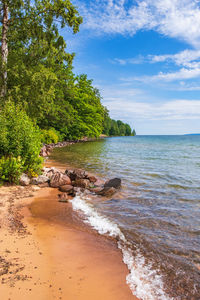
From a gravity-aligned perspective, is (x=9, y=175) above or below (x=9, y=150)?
below

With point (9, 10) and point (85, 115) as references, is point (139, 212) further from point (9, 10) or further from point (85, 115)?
point (85, 115)

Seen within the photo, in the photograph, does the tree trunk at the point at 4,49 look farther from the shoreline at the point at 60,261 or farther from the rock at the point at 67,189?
the shoreline at the point at 60,261

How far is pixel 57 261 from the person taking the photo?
393cm

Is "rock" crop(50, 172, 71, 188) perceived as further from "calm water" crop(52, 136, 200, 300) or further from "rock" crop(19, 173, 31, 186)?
"calm water" crop(52, 136, 200, 300)

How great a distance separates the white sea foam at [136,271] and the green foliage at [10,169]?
4.09 meters

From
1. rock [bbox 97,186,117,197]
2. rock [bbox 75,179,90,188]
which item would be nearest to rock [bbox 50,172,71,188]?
rock [bbox 75,179,90,188]

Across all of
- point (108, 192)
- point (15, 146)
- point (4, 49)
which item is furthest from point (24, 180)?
point (4, 49)

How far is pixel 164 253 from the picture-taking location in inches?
179

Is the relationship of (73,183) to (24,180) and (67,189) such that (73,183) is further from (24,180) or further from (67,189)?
(24,180)

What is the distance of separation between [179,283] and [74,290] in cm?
196

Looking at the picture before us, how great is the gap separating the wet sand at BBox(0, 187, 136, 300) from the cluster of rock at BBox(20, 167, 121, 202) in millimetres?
2776

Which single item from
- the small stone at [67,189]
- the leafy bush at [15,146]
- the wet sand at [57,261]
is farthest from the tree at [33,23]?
the wet sand at [57,261]

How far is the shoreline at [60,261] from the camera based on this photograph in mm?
3158

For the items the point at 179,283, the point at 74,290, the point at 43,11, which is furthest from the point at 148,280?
the point at 43,11
